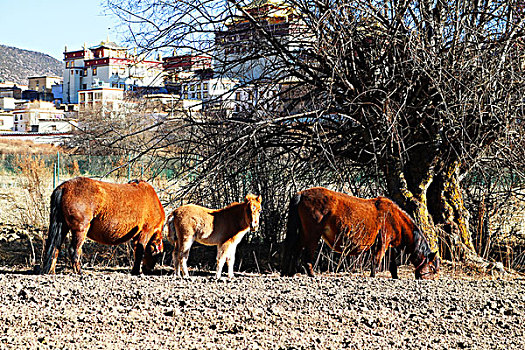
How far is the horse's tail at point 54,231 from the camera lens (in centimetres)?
893

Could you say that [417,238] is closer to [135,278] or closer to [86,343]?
[135,278]

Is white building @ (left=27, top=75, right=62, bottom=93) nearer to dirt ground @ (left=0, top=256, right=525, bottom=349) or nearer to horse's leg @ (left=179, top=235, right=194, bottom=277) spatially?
horse's leg @ (left=179, top=235, right=194, bottom=277)

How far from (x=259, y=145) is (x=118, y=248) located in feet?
11.1

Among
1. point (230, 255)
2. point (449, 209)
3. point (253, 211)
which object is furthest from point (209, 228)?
point (449, 209)

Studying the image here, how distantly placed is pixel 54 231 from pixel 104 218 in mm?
684

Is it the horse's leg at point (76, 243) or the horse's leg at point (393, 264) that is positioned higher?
the horse's leg at point (76, 243)

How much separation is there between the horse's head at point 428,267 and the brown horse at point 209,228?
8.27 feet

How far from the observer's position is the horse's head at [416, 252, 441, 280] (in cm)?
987

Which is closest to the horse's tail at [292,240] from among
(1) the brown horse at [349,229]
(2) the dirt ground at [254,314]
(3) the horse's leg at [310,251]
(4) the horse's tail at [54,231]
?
(1) the brown horse at [349,229]

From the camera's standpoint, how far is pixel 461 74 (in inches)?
400

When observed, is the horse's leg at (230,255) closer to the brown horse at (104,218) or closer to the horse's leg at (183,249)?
the horse's leg at (183,249)

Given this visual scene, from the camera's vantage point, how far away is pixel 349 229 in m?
9.55

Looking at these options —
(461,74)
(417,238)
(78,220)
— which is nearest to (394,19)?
(461,74)

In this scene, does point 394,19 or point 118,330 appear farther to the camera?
point 394,19
